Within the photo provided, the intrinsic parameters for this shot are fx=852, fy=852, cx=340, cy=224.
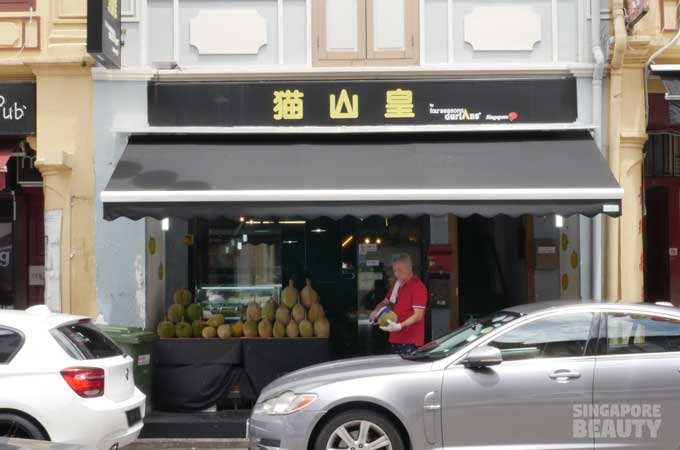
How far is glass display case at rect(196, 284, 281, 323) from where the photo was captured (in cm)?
1116

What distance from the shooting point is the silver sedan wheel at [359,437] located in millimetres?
6676

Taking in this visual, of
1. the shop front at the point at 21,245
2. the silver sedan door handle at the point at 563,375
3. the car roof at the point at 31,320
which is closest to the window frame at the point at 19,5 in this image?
the shop front at the point at 21,245

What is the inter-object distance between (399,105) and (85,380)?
515cm

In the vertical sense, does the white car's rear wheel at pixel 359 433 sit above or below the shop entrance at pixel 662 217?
below

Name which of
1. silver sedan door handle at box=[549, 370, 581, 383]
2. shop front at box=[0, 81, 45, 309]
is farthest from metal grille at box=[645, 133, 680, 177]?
shop front at box=[0, 81, 45, 309]

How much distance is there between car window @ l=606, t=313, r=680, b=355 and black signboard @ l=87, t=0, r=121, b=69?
19.8 feet

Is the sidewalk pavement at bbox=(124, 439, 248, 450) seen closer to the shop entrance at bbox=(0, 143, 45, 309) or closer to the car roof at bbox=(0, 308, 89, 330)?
the car roof at bbox=(0, 308, 89, 330)

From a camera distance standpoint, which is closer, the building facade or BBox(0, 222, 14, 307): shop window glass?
the building facade

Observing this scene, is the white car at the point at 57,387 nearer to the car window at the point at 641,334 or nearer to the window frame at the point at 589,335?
the window frame at the point at 589,335

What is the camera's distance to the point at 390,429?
21.9ft

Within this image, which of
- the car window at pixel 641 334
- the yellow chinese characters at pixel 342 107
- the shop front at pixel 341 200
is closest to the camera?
the car window at pixel 641 334

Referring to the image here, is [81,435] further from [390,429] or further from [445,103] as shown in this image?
[445,103]

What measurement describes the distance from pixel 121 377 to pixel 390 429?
238 cm

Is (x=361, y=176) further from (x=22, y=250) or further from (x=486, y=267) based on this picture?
(x=22, y=250)
